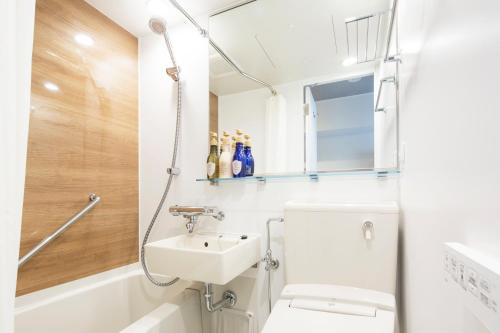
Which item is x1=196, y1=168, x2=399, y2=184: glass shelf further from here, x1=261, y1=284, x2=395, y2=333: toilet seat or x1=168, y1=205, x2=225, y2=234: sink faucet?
x1=261, y1=284, x2=395, y2=333: toilet seat

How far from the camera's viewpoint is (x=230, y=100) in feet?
4.71

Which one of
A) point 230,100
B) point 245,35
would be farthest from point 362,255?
point 245,35

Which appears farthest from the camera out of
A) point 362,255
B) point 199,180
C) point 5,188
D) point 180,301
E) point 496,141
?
point 199,180

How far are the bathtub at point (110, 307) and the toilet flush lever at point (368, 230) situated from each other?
0.83 m

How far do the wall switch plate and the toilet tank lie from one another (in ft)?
1.80

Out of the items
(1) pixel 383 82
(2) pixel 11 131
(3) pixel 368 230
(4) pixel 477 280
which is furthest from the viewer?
(1) pixel 383 82

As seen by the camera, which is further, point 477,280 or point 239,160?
point 239,160

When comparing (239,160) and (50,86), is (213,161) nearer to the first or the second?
A: (239,160)

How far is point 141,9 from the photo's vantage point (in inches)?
56.7

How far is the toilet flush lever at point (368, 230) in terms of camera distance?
0.96m

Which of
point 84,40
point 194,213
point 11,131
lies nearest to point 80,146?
point 84,40

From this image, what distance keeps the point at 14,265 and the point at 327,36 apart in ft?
4.60

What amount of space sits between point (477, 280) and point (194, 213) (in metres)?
1.13

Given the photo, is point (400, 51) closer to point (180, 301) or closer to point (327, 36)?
point (327, 36)
